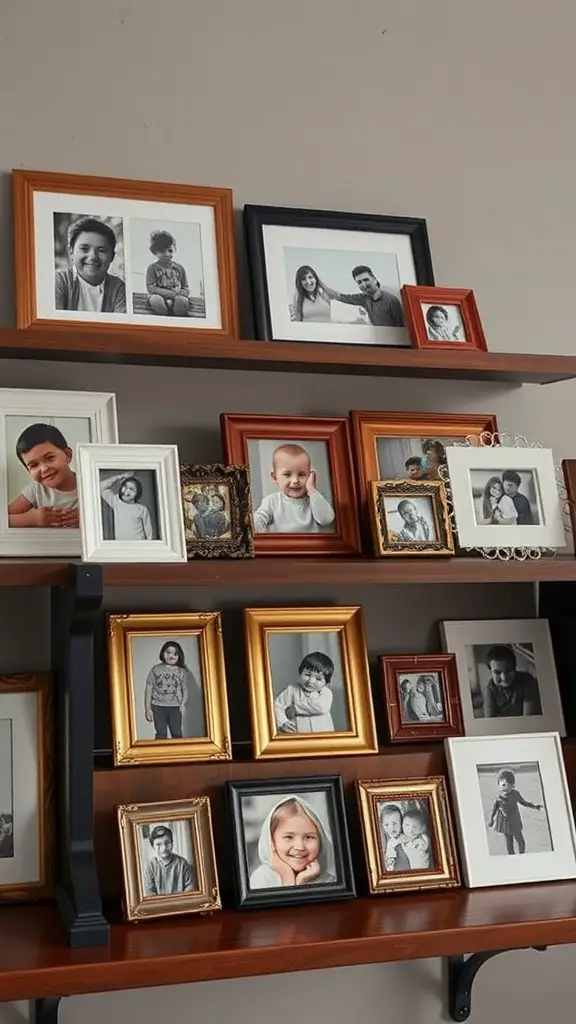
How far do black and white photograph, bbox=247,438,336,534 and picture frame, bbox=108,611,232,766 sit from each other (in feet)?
0.49

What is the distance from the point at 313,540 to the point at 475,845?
1.43 ft

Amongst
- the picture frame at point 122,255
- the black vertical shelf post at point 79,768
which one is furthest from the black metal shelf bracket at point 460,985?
the picture frame at point 122,255

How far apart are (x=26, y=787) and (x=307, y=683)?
0.37m

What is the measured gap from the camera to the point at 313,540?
1.46m

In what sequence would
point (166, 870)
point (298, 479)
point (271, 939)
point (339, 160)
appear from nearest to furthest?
point (271, 939) → point (166, 870) → point (298, 479) → point (339, 160)

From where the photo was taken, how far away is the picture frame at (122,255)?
1.44 metres

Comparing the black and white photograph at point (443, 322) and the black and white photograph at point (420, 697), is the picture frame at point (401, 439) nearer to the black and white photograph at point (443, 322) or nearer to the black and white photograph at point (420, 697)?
the black and white photograph at point (443, 322)

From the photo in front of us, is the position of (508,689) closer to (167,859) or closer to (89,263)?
(167,859)

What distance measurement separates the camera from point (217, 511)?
1.37m

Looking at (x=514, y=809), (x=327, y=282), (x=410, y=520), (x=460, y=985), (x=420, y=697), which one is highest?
(x=327, y=282)

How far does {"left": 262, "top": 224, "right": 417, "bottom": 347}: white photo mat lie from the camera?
1521mm

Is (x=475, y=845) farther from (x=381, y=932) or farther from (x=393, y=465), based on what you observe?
(x=393, y=465)

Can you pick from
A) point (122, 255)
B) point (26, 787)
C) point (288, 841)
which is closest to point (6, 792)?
point (26, 787)

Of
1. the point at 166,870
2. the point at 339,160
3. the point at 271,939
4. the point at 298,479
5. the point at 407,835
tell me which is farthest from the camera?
the point at 339,160
